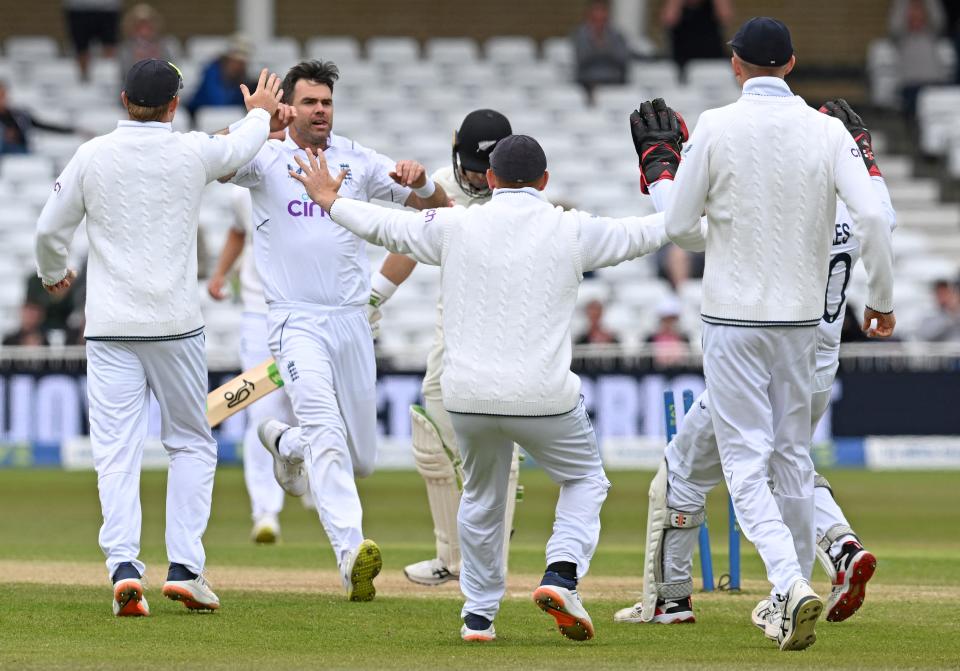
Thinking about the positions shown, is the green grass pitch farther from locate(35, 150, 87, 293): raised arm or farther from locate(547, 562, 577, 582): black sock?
locate(35, 150, 87, 293): raised arm

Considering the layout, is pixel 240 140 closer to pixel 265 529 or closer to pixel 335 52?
pixel 265 529

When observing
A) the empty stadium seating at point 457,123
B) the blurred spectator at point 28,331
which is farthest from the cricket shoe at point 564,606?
the empty stadium seating at point 457,123

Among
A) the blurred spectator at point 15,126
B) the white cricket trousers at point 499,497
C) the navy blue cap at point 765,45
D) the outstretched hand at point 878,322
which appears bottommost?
the white cricket trousers at point 499,497

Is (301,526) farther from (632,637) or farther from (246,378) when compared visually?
(632,637)

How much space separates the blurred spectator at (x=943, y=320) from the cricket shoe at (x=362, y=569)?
10494 mm

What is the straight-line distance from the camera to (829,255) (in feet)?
22.1

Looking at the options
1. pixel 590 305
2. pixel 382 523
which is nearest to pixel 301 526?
pixel 382 523

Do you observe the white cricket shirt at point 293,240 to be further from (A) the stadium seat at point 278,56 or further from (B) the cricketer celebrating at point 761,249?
(A) the stadium seat at point 278,56

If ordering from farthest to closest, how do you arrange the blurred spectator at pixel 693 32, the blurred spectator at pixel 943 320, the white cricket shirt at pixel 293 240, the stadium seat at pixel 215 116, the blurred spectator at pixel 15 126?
1. the blurred spectator at pixel 693 32
2. the stadium seat at pixel 215 116
3. the blurred spectator at pixel 15 126
4. the blurred spectator at pixel 943 320
5. the white cricket shirt at pixel 293 240

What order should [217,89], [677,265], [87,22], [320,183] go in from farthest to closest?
[87,22] → [217,89] → [677,265] → [320,183]

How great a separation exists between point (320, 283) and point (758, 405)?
89.4 inches

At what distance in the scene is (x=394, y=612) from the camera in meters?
7.53

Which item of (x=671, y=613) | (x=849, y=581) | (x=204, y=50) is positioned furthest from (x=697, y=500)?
(x=204, y=50)

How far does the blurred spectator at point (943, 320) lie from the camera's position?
677 inches
